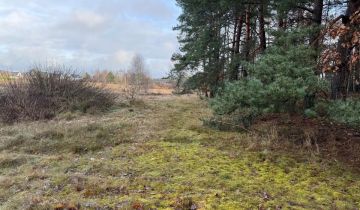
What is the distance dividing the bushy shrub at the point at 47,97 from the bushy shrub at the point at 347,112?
10.4 meters

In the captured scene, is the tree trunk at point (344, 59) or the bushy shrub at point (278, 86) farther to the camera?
the tree trunk at point (344, 59)

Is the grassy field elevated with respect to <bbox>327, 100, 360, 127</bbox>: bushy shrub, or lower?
lower

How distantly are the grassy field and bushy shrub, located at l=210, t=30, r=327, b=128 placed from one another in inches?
35.4

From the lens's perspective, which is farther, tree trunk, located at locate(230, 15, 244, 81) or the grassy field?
tree trunk, located at locate(230, 15, 244, 81)

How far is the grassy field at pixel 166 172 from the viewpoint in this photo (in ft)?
17.9

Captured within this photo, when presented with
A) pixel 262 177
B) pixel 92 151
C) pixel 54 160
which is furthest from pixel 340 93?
pixel 54 160

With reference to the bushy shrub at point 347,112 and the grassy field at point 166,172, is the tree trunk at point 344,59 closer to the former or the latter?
the bushy shrub at point 347,112

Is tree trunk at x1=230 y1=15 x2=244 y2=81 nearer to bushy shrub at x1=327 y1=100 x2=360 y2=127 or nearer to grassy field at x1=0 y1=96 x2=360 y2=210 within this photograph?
grassy field at x1=0 y1=96 x2=360 y2=210

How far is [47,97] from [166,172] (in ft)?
34.6

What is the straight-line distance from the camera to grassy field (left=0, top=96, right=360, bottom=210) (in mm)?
5457

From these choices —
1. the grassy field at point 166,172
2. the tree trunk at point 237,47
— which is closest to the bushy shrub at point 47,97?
the grassy field at point 166,172

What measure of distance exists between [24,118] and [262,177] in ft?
36.0

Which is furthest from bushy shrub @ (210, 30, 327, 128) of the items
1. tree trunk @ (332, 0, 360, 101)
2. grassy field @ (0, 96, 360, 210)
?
grassy field @ (0, 96, 360, 210)

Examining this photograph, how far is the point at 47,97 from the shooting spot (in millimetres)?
16094
